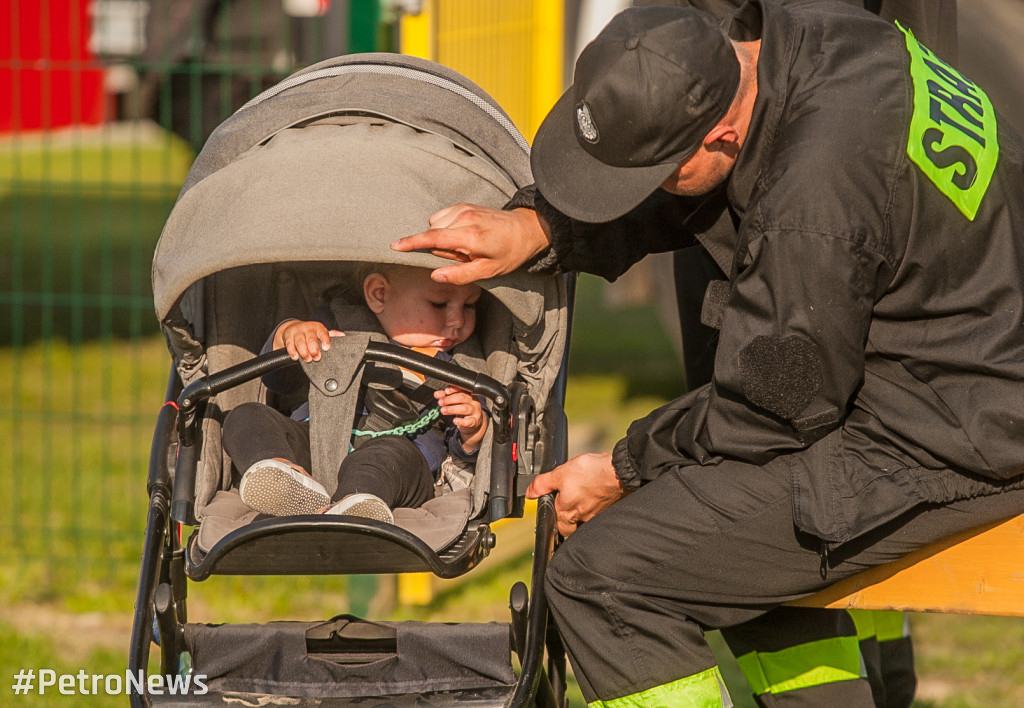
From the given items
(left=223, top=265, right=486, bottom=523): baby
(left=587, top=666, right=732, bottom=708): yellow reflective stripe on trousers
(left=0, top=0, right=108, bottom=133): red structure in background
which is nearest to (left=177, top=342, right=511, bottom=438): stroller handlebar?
(left=223, top=265, right=486, bottom=523): baby

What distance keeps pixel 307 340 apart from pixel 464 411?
0.42 m

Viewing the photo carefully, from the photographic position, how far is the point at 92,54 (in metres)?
6.04

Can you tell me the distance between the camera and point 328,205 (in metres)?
2.76

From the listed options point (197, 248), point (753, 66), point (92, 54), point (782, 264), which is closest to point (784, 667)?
point (782, 264)

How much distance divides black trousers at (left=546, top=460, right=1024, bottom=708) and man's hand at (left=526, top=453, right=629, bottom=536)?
0.55ft

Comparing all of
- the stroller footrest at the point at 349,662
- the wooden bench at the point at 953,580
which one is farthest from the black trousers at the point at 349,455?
the wooden bench at the point at 953,580

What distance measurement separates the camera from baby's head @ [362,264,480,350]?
3.16m

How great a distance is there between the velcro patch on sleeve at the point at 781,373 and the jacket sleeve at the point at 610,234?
2.13 ft

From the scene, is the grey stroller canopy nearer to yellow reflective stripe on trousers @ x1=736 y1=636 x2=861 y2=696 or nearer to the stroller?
the stroller

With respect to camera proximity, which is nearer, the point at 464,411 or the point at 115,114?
the point at 464,411

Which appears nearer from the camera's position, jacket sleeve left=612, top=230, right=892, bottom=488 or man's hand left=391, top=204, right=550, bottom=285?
jacket sleeve left=612, top=230, right=892, bottom=488

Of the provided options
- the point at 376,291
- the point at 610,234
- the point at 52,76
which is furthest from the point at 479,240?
the point at 52,76

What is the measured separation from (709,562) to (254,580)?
2.88 m

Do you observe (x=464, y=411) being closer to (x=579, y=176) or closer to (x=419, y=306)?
(x=419, y=306)
